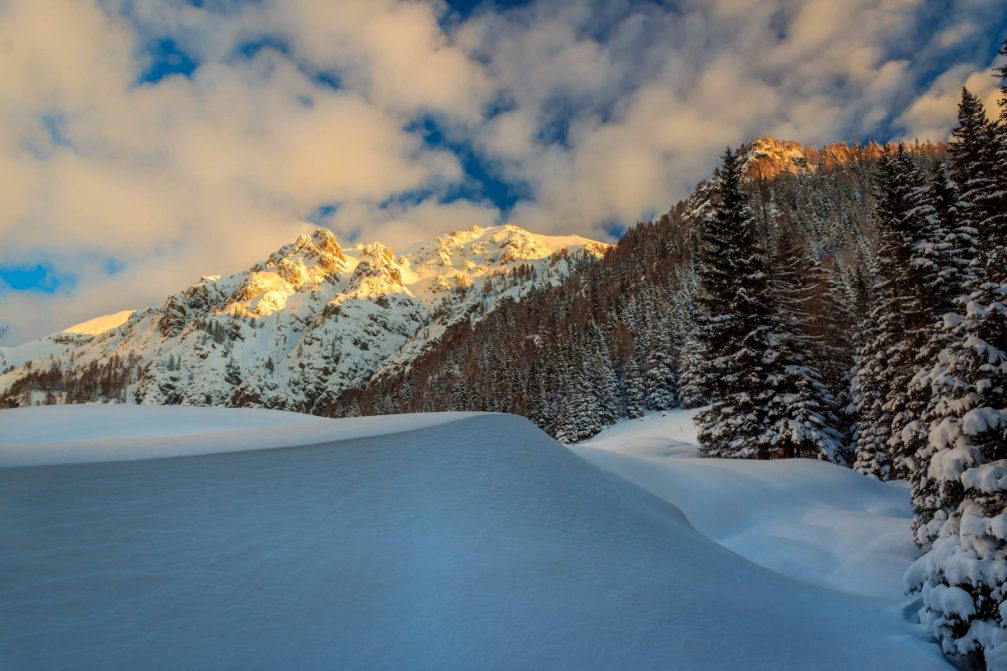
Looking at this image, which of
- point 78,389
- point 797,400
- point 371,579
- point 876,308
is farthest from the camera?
point 78,389

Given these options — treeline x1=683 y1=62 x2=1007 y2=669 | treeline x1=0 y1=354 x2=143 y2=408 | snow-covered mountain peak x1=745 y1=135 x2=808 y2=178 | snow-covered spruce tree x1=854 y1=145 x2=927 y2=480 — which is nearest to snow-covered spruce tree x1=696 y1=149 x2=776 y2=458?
treeline x1=683 y1=62 x2=1007 y2=669

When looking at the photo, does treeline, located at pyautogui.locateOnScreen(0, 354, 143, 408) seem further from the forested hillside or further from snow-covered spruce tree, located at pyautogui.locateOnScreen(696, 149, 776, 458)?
snow-covered spruce tree, located at pyautogui.locateOnScreen(696, 149, 776, 458)

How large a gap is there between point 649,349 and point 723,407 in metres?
36.2

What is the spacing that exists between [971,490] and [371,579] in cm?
567

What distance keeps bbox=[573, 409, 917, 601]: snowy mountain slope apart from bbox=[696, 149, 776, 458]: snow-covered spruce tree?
339 centimetres

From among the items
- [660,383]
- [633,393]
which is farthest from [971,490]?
[660,383]

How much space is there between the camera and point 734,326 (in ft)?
51.5

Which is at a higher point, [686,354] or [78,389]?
[78,389]

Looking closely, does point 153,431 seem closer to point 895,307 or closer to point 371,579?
point 371,579

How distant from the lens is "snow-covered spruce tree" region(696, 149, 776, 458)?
1507cm

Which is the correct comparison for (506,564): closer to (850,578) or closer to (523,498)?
(523,498)

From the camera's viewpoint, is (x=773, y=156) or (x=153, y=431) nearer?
(x=153, y=431)

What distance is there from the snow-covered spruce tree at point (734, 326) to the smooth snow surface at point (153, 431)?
12644 millimetres

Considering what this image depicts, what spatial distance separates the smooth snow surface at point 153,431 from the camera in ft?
11.3
